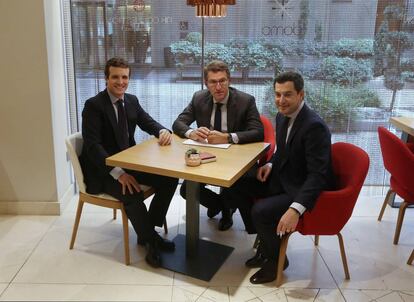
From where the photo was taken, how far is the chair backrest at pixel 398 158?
99.9 inches

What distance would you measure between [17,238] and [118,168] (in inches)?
39.8

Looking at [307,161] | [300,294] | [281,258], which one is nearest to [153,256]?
[281,258]

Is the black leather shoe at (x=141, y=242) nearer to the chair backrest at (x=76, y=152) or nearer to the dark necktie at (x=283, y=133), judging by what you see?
the chair backrest at (x=76, y=152)

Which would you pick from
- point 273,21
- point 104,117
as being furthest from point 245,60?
point 104,117

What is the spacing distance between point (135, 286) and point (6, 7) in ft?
6.88

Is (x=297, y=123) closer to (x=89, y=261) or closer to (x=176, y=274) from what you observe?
(x=176, y=274)

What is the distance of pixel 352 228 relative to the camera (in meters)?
3.12

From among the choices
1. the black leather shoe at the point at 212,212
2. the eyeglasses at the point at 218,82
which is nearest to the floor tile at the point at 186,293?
the black leather shoe at the point at 212,212

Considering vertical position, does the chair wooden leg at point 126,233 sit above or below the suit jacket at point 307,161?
below

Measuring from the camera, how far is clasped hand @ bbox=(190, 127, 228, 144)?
2613 mm

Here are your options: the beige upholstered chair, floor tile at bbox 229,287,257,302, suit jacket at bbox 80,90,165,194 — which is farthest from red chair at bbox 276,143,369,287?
suit jacket at bbox 80,90,165,194

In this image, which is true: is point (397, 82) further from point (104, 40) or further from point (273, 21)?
point (104, 40)

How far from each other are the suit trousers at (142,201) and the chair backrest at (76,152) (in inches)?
6.4

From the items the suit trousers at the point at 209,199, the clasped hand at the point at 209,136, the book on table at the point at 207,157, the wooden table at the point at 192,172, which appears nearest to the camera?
the wooden table at the point at 192,172
